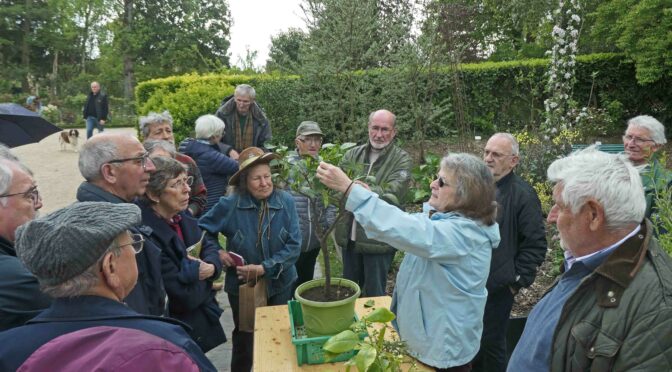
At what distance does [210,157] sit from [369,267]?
2178 mm

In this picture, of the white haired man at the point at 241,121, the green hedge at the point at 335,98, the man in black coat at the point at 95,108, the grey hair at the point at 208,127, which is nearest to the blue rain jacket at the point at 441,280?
the grey hair at the point at 208,127

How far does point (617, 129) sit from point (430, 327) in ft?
50.0

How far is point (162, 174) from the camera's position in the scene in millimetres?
2762

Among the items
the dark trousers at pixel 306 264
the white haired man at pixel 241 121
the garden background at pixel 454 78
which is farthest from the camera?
the garden background at pixel 454 78

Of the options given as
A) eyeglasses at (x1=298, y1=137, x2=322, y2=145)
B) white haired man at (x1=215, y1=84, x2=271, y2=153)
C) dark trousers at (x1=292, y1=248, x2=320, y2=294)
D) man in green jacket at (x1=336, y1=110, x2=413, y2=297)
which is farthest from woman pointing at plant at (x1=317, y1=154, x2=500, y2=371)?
white haired man at (x1=215, y1=84, x2=271, y2=153)

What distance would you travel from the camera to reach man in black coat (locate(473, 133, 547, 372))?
3426 millimetres

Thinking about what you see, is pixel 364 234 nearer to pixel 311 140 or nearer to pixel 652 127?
pixel 311 140

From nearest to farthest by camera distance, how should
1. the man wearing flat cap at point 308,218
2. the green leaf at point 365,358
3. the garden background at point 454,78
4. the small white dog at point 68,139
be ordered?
the green leaf at point 365,358
the man wearing flat cap at point 308,218
the garden background at point 454,78
the small white dog at point 68,139

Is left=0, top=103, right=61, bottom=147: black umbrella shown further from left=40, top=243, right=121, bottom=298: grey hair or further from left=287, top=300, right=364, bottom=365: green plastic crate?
left=40, top=243, right=121, bottom=298: grey hair

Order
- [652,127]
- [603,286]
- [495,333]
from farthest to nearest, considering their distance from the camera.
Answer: [652,127] < [495,333] < [603,286]

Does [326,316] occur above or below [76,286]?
below

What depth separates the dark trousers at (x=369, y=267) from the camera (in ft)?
13.2

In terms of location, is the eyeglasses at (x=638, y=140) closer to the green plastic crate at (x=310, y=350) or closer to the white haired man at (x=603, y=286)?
the white haired man at (x=603, y=286)

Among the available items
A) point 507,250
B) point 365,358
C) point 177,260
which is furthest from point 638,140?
point 177,260
